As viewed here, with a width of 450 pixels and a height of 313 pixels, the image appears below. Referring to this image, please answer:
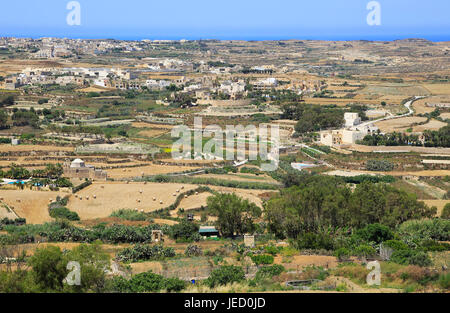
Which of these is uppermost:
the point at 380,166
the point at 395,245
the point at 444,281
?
the point at 444,281

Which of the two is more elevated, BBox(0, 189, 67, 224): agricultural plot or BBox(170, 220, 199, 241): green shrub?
→ BBox(170, 220, 199, 241): green shrub

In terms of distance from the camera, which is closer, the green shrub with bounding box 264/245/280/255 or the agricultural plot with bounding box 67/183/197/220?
the green shrub with bounding box 264/245/280/255

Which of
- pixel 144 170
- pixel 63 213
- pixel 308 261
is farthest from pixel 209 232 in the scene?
pixel 144 170

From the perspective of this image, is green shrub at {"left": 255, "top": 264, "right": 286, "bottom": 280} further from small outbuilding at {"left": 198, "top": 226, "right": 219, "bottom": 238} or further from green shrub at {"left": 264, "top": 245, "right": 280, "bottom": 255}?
small outbuilding at {"left": 198, "top": 226, "right": 219, "bottom": 238}

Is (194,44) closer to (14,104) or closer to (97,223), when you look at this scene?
(14,104)

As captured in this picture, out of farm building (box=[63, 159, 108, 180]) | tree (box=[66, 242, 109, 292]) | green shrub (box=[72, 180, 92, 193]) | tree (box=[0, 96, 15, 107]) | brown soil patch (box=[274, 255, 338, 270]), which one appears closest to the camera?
tree (box=[66, 242, 109, 292])

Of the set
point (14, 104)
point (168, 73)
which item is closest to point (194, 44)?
point (168, 73)

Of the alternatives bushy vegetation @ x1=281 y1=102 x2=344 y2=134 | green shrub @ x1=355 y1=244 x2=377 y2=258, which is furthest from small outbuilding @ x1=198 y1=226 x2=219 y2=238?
bushy vegetation @ x1=281 y1=102 x2=344 y2=134

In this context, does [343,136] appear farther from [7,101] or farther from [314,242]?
[7,101]
